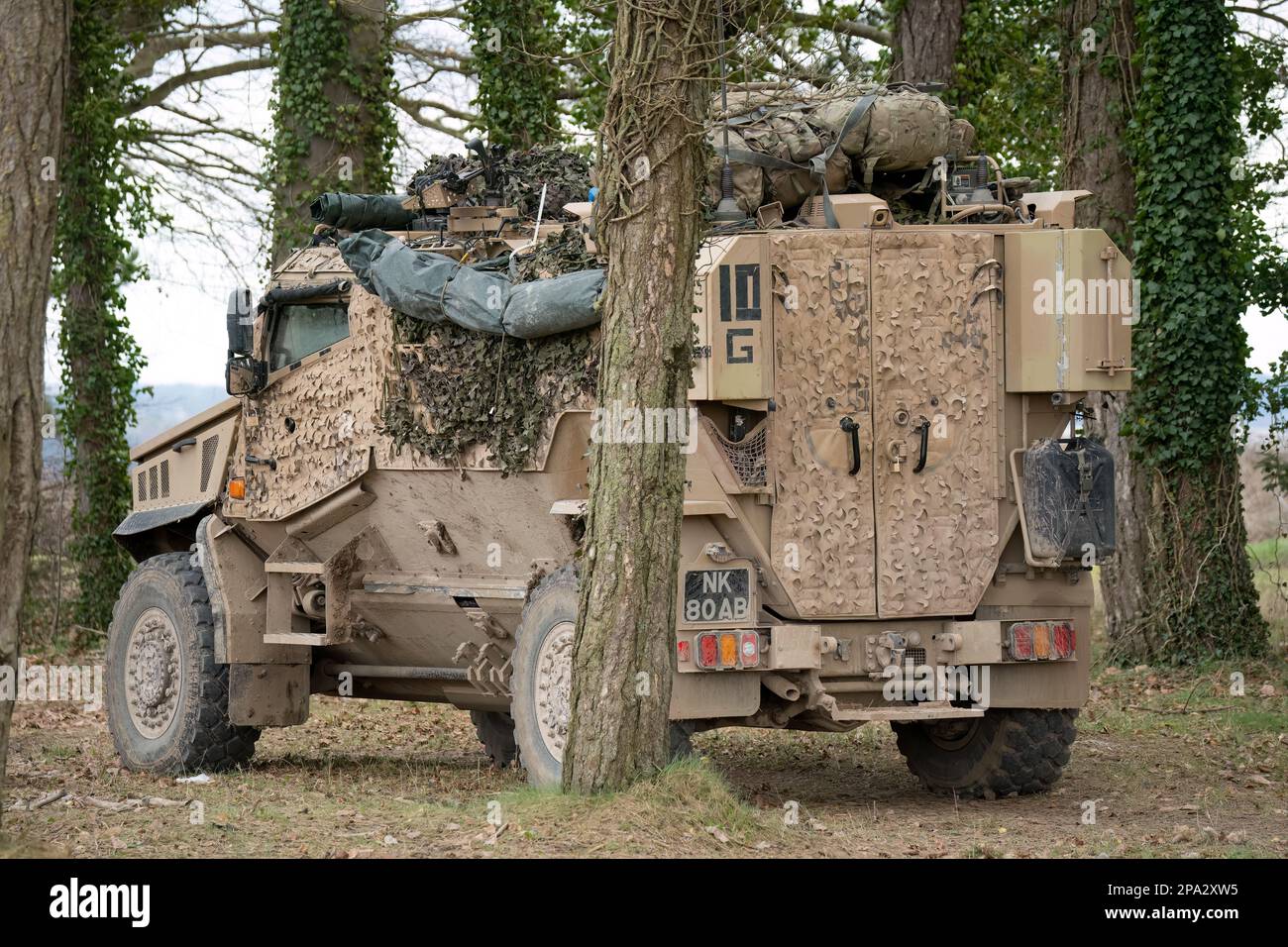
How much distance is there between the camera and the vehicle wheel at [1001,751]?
907 centimetres

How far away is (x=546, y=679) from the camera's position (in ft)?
27.4

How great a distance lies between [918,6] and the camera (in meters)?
17.7

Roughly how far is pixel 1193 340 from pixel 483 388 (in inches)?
305

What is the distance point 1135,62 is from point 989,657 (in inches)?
343

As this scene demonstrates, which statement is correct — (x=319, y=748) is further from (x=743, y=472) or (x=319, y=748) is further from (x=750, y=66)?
(x=750, y=66)

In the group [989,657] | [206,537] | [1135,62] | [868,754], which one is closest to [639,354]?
[989,657]

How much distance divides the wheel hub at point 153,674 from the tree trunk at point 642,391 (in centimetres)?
398

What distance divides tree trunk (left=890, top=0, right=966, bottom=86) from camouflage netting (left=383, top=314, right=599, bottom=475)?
9.74 metres

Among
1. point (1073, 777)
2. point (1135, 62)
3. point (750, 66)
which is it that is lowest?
point (1073, 777)

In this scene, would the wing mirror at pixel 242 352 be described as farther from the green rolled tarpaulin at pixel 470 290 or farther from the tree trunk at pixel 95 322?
the tree trunk at pixel 95 322

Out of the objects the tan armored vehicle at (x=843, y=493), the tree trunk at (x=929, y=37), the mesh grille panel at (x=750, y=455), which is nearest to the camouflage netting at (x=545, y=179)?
the tan armored vehicle at (x=843, y=493)

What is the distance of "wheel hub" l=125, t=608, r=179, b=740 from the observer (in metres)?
10.5

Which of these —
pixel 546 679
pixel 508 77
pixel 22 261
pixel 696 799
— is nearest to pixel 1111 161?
pixel 508 77

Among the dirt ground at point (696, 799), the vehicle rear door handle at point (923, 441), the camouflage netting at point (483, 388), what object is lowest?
the dirt ground at point (696, 799)
